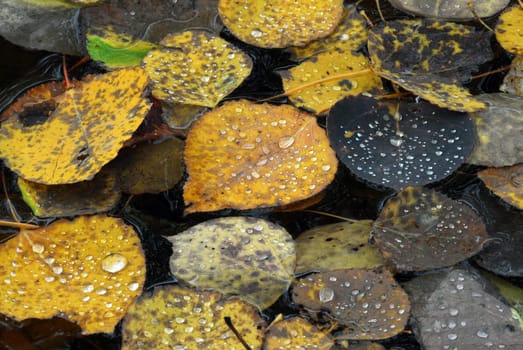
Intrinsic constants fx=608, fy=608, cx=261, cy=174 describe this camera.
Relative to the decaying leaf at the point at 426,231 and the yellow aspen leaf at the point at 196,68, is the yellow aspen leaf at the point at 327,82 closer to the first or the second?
the yellow aspen leaf at the point at 196,68

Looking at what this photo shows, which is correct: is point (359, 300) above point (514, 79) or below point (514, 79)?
below

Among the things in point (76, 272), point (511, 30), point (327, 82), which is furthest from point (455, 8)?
point (76, 272)

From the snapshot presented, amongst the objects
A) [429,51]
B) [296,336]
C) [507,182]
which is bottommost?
[296,336]

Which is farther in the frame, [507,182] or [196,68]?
[196,68]

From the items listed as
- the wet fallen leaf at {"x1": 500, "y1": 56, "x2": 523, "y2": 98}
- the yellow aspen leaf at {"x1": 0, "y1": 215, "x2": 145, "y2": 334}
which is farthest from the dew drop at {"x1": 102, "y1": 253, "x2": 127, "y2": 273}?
the wet fallen leaf at {"x1": 500, "y1": 56, "x2": 523, "y2": 98}

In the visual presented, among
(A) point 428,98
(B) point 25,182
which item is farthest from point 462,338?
(B) point 25,182

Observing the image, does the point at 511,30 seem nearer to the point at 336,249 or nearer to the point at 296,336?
the point at 336,249
